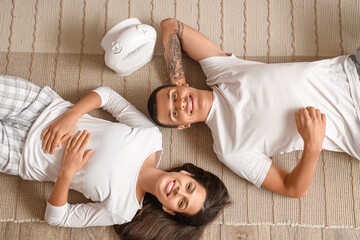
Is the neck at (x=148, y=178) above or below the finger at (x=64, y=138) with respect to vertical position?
below

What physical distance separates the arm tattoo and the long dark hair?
1.36ft

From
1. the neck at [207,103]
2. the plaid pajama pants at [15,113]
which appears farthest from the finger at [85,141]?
the neck at [207,103]

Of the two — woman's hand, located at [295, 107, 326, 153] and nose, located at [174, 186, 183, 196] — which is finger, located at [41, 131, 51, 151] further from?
woman's hand, located at [295, 107, 326, 153]

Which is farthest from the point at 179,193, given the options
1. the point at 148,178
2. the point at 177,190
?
the point at 148,178

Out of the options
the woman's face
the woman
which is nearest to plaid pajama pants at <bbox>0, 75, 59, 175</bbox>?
the woman

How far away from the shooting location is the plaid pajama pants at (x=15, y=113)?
113cm

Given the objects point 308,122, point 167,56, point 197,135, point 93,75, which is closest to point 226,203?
point 197,135

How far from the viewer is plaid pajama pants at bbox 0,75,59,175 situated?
1.13 metres

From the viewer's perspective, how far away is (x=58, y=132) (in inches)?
44.9

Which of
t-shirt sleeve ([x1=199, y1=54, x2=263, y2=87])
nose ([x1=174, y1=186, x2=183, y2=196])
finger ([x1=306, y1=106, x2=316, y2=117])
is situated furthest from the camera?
t-shirt sleeve ([x1=199, y1=54, x2=263, y2=87])

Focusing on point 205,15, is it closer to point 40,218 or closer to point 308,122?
point 308,122

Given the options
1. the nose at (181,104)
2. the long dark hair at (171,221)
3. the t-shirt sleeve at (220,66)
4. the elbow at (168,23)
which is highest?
the elbow at (168,23)

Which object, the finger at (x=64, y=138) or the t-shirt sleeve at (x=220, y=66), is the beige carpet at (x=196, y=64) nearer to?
the t-shirt sleeve at (x=220, y=66)

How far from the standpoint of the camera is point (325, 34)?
4.62ft
